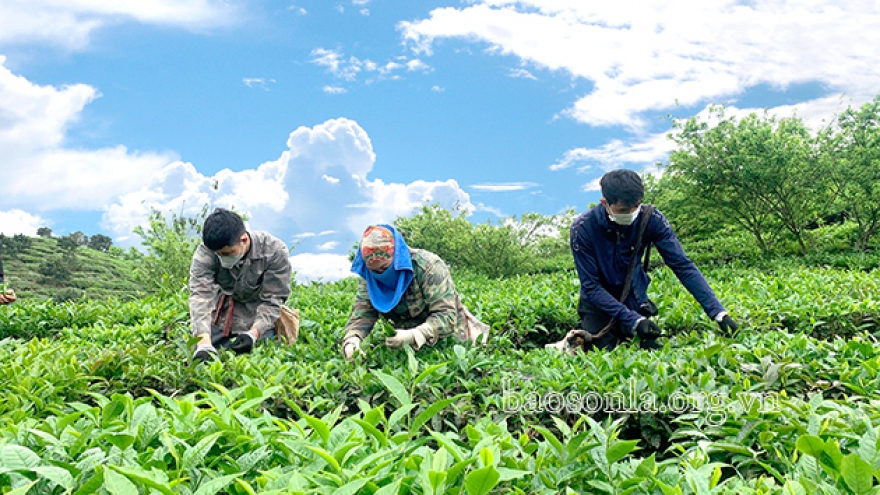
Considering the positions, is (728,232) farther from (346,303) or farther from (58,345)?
(58,345)

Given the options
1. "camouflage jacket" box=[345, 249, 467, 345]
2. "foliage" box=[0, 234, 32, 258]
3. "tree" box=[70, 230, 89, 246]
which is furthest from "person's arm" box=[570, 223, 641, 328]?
"tree" box=[70, 230, 89, 246]

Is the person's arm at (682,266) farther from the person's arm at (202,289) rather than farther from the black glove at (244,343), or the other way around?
the person's arm at (202,289)

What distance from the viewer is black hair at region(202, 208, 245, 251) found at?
12.7 ft

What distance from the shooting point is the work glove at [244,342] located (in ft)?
13.3

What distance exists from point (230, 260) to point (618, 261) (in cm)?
247

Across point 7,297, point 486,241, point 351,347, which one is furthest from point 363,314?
point 486,241

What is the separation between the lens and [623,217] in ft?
13.2

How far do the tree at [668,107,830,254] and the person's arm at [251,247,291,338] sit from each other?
7827mm

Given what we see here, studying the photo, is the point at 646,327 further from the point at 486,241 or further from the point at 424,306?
the point at 486,241

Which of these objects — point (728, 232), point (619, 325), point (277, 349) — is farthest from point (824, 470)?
point (728, 232)

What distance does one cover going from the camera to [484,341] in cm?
412

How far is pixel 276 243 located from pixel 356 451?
2.87 meters

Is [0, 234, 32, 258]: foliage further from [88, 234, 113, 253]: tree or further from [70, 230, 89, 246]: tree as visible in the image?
[88, 234, 113, 253]: tree

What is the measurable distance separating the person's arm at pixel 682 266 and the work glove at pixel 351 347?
6.24 feet
